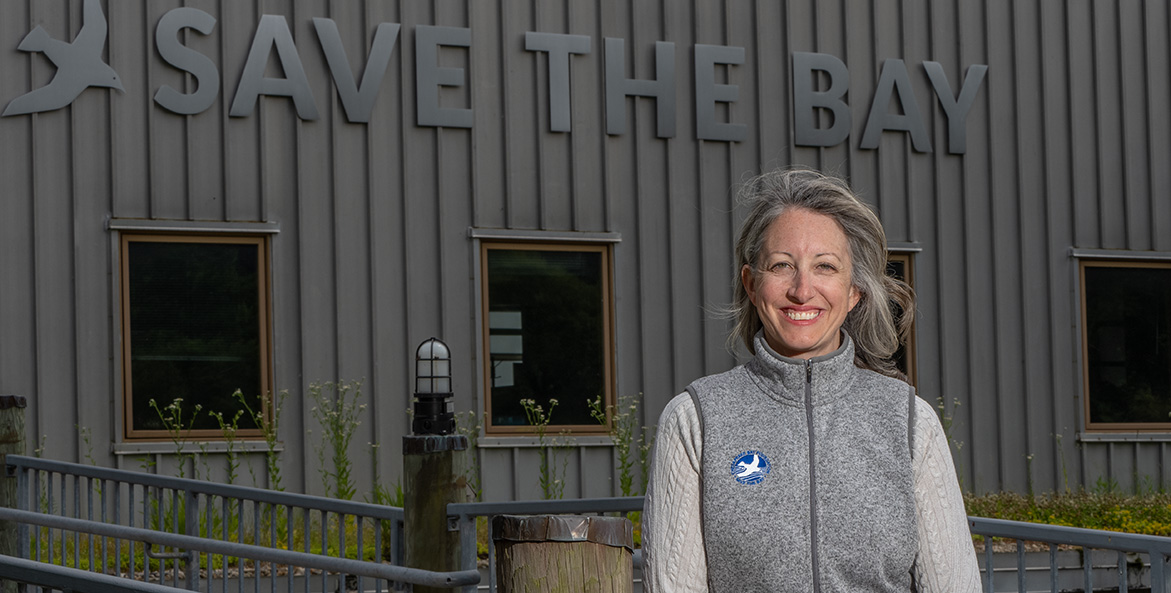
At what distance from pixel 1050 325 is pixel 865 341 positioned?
9030 millimetres

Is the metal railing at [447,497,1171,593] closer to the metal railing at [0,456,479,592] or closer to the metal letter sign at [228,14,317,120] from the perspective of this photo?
the metal railing at [0,456,479,592]

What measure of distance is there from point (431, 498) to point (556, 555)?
2.75 m

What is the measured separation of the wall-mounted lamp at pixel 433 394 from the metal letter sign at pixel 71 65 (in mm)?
3463

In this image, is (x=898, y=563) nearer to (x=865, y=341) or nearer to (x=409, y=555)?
(x=865, y=341)

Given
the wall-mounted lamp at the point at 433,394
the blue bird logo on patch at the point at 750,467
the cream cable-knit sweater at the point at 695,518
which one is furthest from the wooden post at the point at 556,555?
the wall-mounted lamp at the point at 433,394

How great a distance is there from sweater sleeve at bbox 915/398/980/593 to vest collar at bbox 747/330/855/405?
0.46 feet

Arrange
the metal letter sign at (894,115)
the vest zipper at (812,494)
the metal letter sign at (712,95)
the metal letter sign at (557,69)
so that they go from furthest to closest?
the metal letter sign at (894,115)
the metal letter sign at (712,95)
the metal letter sign at (557,69)
the vest zipper at (812,494)

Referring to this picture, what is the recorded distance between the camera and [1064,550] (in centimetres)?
809

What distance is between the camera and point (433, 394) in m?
6.45

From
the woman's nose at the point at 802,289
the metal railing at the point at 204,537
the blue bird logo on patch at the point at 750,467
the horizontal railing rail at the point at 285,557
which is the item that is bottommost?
the metal railing at the point at 204,537

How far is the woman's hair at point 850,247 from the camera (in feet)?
8.11

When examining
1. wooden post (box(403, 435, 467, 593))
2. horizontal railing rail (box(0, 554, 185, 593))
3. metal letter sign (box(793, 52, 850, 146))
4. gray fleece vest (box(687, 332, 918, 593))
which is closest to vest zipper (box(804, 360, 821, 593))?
gray fleece vest (box(687, 332, 918, 593))

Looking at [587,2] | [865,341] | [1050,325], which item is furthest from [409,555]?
[1050,325]

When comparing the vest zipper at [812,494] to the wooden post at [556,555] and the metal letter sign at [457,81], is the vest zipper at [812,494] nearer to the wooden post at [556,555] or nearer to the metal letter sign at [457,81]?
the wooden post at [556,555]
